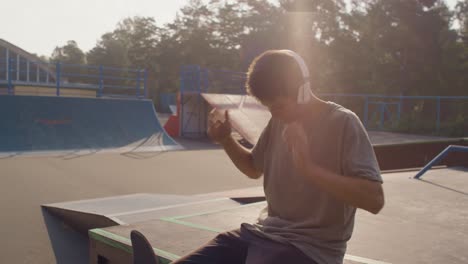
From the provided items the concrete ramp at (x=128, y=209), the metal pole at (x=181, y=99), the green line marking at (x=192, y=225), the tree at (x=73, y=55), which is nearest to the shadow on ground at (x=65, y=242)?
the concrete ramp at (x=128, y=209)

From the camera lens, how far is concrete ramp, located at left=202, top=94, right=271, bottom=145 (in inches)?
546

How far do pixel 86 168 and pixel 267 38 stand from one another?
33082 millimetres

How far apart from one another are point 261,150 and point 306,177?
0.55 m

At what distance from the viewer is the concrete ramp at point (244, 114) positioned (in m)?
13.9

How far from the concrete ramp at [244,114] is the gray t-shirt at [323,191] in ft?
37.0

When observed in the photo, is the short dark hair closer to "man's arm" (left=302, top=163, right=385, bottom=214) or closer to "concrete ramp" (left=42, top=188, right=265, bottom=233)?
"man's arm" (left=302, top=163, right=385, bottom=214)

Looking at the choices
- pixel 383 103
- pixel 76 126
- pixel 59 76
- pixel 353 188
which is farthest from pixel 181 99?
pixel 353 188

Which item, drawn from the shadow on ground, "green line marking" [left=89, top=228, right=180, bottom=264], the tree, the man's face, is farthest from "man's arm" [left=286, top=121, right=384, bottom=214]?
the tree

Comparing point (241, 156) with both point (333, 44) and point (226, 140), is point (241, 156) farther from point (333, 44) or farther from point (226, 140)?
point (333, 44)

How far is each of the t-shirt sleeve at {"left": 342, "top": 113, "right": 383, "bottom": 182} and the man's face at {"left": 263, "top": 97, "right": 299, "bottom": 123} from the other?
22 cm

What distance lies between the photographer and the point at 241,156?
7.59ft

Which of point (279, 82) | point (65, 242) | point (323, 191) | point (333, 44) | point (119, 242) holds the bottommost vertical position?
point (65, 242)

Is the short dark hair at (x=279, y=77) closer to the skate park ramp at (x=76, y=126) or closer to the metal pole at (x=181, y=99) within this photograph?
the skate park ramp at (x=76, y=126)

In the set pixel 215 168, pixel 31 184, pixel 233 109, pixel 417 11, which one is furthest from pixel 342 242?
pixel 417 11
